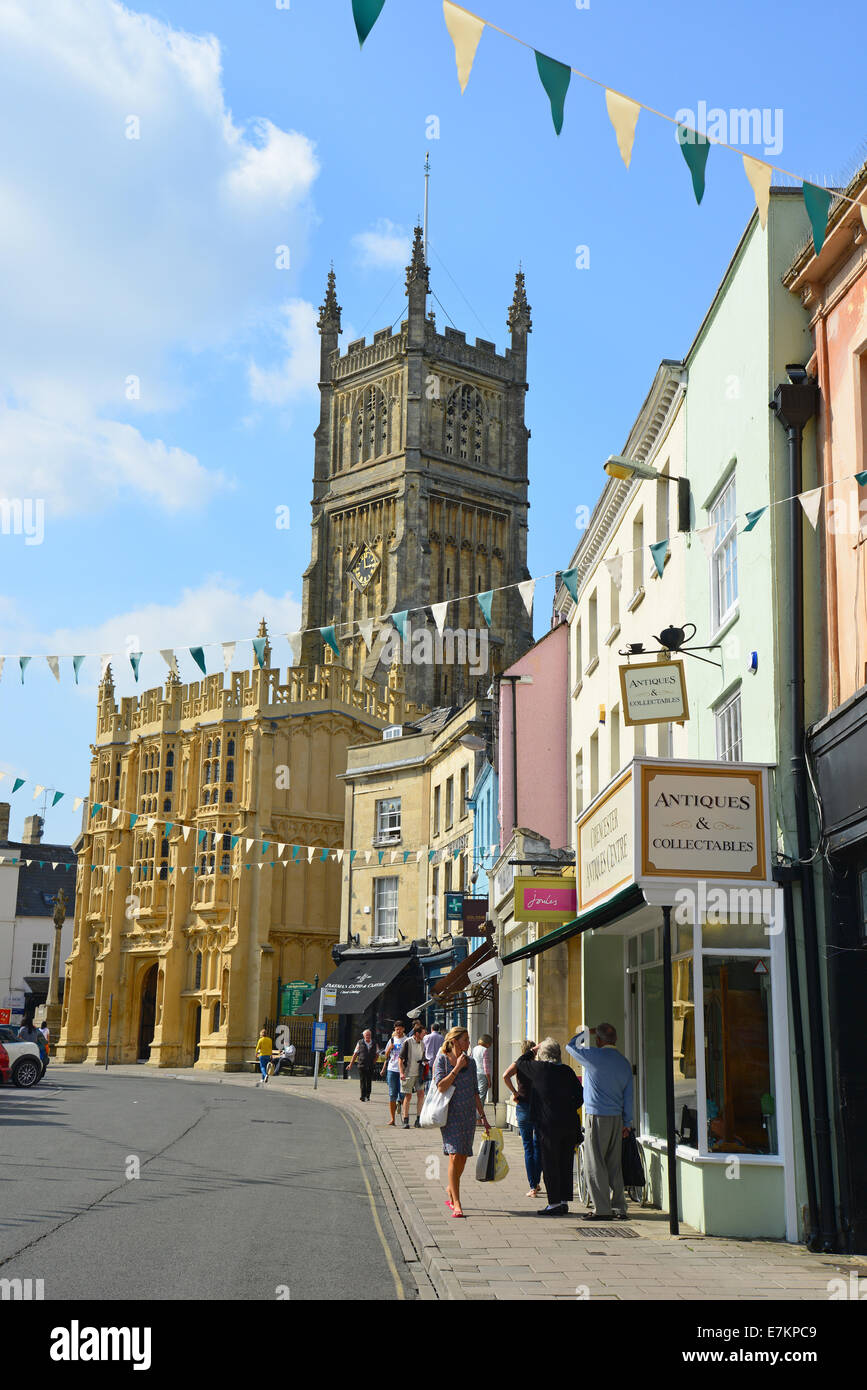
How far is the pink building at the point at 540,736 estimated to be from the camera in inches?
1012

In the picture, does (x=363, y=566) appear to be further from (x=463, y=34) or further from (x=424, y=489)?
(x=463, y=34)

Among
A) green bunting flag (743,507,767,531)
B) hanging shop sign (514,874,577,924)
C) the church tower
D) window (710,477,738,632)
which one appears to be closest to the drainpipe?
green bunting flag (743,507,767,531)

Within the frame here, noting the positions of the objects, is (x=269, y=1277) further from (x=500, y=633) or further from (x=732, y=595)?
(x=500, y=633)

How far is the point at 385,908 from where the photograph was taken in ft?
142

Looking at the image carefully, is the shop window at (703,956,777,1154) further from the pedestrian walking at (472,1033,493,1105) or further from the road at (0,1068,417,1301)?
the pedestrian walking at (472,1033,493,1105)

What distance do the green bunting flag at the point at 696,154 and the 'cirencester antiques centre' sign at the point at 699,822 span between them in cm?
504

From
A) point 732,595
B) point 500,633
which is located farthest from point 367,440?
point 732,595

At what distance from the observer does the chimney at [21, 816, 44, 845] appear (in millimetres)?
91250

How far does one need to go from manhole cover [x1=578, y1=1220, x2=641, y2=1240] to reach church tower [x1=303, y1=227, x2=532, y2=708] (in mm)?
64176

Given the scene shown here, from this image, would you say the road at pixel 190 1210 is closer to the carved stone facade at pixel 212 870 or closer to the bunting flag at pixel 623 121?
the bunting flag at pixel 623 121

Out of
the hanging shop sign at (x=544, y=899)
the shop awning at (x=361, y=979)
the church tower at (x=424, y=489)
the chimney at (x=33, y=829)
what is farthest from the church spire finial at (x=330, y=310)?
the hanging shop sign at (x=544, y=899)

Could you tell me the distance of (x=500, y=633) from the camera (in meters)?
78.7

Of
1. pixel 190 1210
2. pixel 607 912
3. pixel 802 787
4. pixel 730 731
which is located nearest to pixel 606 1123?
pixel 607 912
